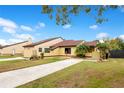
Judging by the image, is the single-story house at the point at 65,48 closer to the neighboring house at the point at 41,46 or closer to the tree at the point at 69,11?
the neighboring house at the point at 41,46

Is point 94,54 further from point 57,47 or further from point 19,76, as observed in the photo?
point 19,76

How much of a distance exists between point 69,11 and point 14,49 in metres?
10.6

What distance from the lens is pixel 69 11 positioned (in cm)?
845

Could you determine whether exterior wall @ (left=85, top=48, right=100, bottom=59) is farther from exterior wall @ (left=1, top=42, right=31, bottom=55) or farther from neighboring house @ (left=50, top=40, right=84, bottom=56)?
exterior wall @ (left=1, top=42, right=31, bottom=55)

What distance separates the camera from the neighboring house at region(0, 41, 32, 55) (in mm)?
17428

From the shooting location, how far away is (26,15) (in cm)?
1119

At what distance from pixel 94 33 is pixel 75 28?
5.77 feet

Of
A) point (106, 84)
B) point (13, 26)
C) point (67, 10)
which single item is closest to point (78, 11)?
point (67, 10)

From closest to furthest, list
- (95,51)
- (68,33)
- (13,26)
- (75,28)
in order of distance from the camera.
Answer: (75,28), (68,33), (13,26), (95,51)

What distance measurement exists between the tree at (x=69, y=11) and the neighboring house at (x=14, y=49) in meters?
8.73

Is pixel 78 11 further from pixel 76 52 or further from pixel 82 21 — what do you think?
pixel 76 52

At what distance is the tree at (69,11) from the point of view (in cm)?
830

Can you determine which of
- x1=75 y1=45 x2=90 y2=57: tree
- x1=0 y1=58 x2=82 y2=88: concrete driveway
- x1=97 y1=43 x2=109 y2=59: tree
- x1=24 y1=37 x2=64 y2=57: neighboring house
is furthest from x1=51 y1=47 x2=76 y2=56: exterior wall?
x1=0 y1=58 x2=82 y2=88: concrete driveway

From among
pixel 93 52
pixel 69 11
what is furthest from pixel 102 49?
pixel 69 11
